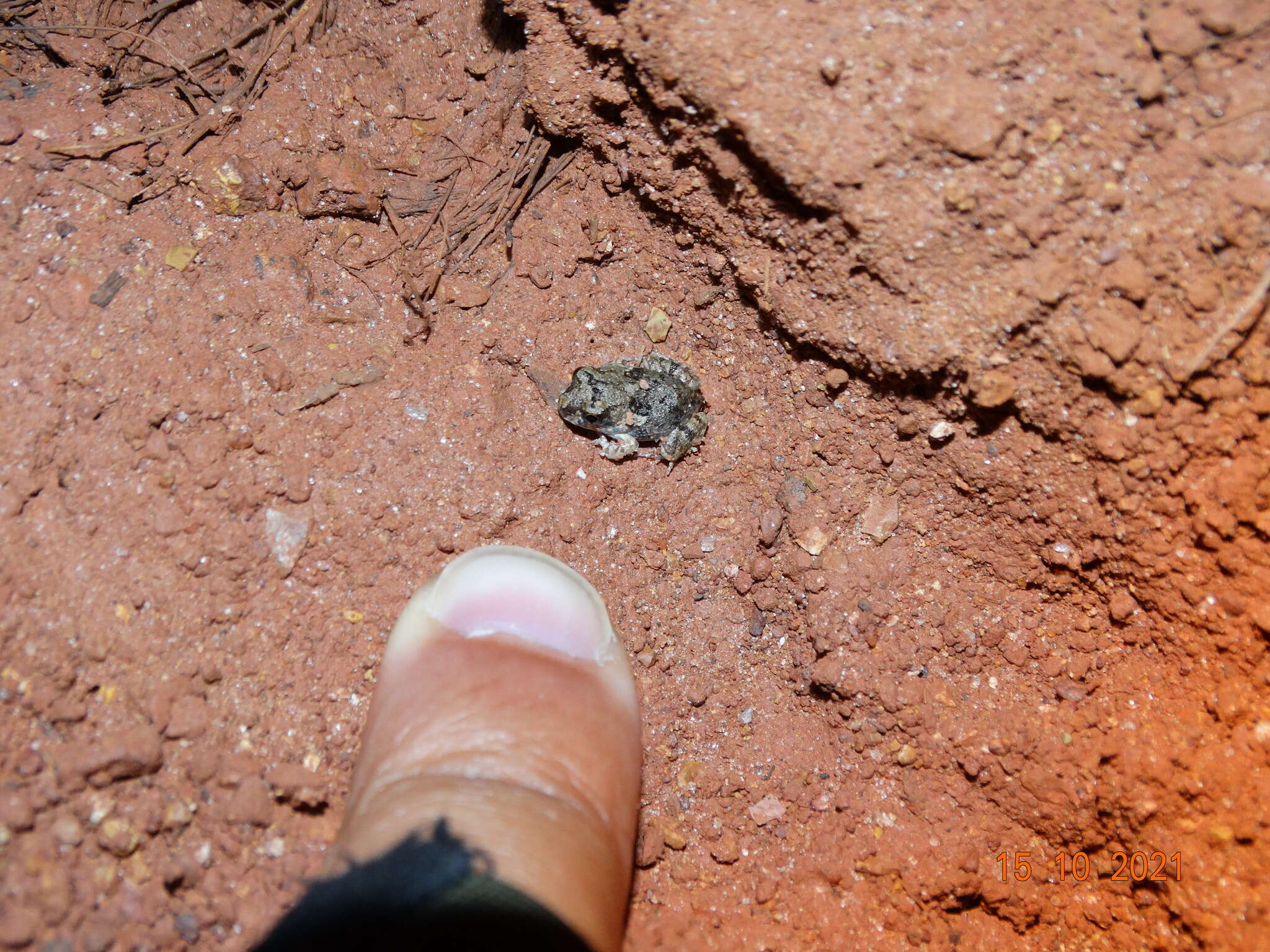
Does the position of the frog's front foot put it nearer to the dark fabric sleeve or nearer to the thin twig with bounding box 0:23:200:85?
the dark fabric sleeve

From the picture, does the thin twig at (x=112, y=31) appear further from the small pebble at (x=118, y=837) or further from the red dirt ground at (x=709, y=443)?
the small pebble at (x=118, y=837)

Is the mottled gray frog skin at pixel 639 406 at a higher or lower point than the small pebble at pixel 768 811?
higher

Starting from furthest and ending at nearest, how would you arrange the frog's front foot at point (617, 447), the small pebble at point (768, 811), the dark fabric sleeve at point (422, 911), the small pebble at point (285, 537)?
the frog's front foot at point (617, 447)
the small pebble at point (768, 811)
the small pebble at point (285, 537)
the dark fabric sleeve at point (422, 911)

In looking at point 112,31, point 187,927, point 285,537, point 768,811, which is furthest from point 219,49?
point 768,811

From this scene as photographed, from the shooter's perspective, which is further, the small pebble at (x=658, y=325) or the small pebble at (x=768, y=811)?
the small pebble at (x=658, y=325)

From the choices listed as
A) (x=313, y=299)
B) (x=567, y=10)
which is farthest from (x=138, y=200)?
(x=567, y=10)

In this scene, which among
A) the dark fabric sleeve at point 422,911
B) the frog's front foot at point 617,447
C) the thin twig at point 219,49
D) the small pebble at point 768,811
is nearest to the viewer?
the dark fabric sleeve at point 422,911

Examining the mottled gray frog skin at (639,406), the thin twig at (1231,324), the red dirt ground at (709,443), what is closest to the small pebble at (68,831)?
the red dirt ground at (709,443)
